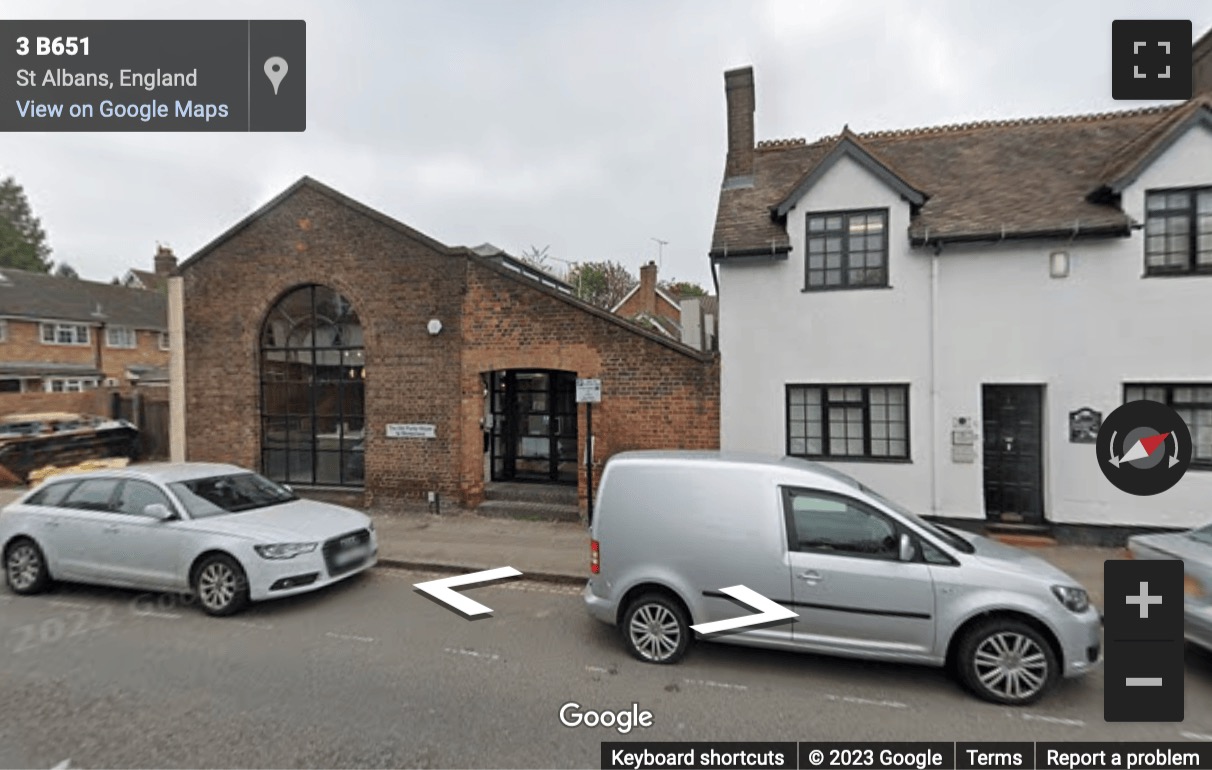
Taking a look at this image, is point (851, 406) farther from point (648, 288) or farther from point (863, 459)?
point (648, 288)

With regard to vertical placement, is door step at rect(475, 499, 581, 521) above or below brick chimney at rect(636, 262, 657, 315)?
below

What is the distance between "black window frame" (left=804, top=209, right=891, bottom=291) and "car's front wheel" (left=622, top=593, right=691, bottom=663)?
5.96 m

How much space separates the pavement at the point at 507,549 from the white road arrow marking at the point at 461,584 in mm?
220

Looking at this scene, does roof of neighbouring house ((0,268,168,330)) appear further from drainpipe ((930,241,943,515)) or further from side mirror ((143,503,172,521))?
drainpipe ((930,241,943,515))

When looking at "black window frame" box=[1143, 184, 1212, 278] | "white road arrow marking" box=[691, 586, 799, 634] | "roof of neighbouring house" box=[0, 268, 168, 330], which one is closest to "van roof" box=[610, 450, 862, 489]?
"white road arrow marking" box=[691, 586, 799, 634]

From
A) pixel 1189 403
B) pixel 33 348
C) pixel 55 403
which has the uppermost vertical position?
pixel 33 348

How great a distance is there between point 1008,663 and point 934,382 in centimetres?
519

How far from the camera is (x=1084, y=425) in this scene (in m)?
7.95

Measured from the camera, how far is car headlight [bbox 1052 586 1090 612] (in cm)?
400

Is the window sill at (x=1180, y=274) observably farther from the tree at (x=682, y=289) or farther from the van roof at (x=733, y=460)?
the tree at (x=682, y=289)

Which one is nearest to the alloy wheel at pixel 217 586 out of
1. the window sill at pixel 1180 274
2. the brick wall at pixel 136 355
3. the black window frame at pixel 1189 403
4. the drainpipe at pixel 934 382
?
the drainpipe at pixel 934 382

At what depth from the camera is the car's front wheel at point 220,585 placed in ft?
18.3

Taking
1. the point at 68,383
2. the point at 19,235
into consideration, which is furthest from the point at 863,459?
the point at 19,235

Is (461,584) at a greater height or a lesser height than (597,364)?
lesser
